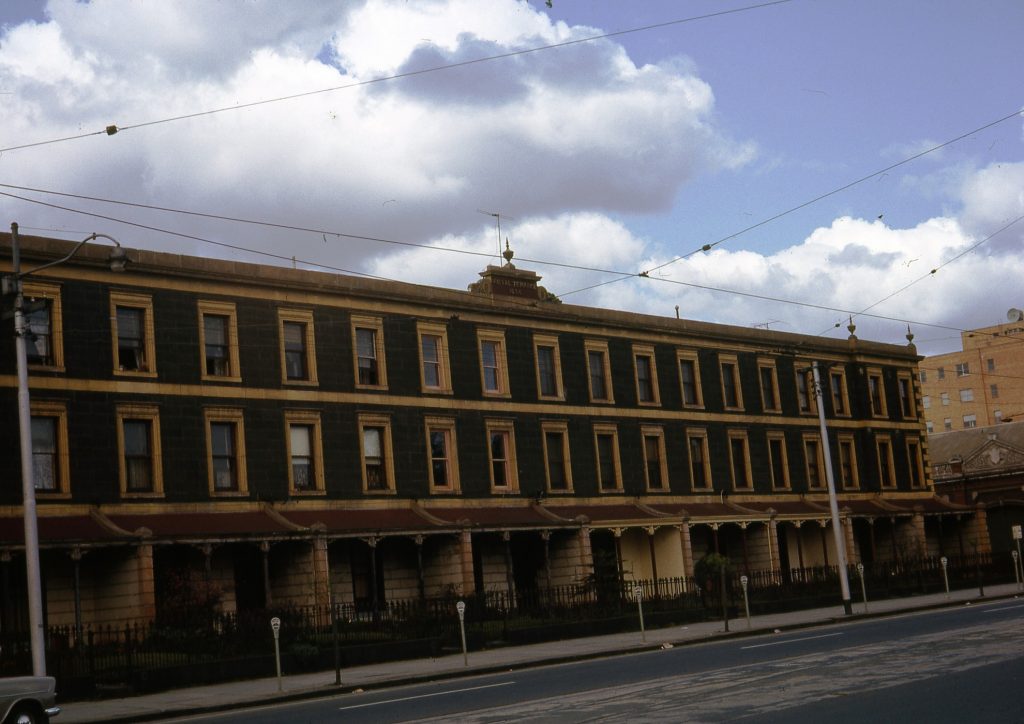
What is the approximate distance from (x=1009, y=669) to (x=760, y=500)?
3689 cm

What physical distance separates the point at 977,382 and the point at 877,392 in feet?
188

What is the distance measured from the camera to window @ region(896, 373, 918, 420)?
6362cm

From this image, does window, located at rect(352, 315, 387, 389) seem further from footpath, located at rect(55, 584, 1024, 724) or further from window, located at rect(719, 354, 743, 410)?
window, located at rect(719, 354, 743, 410)

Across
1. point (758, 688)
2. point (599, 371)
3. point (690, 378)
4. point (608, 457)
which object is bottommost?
point (758, 688)

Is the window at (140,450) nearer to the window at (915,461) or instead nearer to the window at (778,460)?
the window at (778,460)

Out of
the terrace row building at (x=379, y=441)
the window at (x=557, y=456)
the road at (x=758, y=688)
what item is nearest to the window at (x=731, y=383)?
the terrace row building at (x=379, y=441)

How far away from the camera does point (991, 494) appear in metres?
70.7

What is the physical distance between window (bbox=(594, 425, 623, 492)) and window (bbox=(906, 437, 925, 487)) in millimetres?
20850

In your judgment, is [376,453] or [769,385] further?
[769,385]

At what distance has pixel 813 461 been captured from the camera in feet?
191

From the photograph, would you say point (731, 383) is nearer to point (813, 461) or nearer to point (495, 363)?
point (813, 461)

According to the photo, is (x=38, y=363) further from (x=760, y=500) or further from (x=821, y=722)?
(x=760, y=500)

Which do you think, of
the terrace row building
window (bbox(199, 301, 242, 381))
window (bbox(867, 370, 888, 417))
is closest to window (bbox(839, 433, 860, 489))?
the terrace row building

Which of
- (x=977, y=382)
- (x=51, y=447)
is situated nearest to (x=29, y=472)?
(x=51, y=447)
